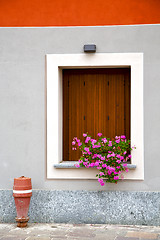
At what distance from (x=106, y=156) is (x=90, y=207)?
982 millimetres

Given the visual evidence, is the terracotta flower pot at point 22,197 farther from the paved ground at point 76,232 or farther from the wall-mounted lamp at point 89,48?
the wall-mounted lamp at point 89,48

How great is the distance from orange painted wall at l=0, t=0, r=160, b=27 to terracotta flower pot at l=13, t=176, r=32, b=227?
2851 mm

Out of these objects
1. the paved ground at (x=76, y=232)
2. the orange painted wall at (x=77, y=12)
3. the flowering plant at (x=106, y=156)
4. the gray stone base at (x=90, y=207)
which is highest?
the orange painted wall at (x=77, y=12)

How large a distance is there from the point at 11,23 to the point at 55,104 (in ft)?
5.59

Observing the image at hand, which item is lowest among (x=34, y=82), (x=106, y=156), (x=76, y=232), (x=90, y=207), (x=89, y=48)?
(x=76, y=232)

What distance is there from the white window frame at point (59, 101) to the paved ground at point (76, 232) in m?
0.87

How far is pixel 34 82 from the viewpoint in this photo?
24.1 ft

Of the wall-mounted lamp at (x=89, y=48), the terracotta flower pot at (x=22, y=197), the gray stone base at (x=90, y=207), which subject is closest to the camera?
the terracotta flower pot at (x=22, y=197)

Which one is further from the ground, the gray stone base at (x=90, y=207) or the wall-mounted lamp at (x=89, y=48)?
the wall-mounted lamp at (x=89, y=48)

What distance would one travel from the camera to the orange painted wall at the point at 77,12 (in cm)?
719

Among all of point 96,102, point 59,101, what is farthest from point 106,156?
point 59,101

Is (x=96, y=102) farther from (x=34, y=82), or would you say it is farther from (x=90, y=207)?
(x=90, y=207)

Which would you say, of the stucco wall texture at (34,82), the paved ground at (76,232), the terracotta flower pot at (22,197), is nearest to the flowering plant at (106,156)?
the stucco wall texture at (34,82)

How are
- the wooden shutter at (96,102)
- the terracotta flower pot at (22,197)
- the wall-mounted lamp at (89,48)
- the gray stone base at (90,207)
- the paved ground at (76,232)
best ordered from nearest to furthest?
the paved ground at (76,232), the terracotta flower pot at (22,197), the gray stone base at (90,207), the wall-mounted lamp at (89,48), the wooden shutter at (96,102)
